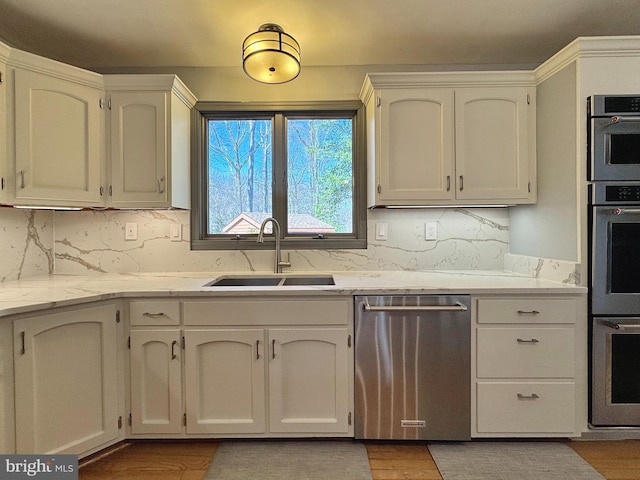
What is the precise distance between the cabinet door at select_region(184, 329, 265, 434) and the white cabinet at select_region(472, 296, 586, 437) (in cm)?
111

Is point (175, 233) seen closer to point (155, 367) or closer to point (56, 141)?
point (56, 141)

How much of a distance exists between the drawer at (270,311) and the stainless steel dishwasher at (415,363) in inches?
4.4

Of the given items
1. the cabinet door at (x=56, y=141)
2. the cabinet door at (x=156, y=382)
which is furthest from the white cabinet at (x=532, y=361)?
the cabinet door at (x=56, y=141)

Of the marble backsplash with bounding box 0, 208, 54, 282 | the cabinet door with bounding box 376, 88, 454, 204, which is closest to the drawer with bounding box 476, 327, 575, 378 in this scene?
the cabinet door with bounding box 376, 88, 454, 204

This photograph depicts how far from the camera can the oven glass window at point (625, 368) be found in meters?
1.86

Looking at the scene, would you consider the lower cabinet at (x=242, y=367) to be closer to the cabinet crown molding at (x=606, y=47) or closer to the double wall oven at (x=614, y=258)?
the double wall oven at (x=614, y=258)

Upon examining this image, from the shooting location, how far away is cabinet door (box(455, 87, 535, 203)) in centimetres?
219

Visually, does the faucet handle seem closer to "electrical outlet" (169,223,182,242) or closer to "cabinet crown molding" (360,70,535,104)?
"electrical outlet" (169,223,182,242)

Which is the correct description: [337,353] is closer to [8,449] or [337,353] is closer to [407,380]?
[407,380]

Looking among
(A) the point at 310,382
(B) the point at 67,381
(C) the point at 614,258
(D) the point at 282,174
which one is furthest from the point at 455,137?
(B) the point at 67,381

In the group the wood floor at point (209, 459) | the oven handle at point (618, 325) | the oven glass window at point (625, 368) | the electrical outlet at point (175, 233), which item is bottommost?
the wood floor at point (209, 459)

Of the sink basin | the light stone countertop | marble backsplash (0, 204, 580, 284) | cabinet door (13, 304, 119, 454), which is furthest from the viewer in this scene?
marble backsplash (0, 204, 580, 284)

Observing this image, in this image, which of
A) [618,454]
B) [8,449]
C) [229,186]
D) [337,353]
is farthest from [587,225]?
[8,449]

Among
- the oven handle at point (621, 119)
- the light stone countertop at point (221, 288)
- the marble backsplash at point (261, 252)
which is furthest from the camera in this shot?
the marble backsplash at point (261, 252)
